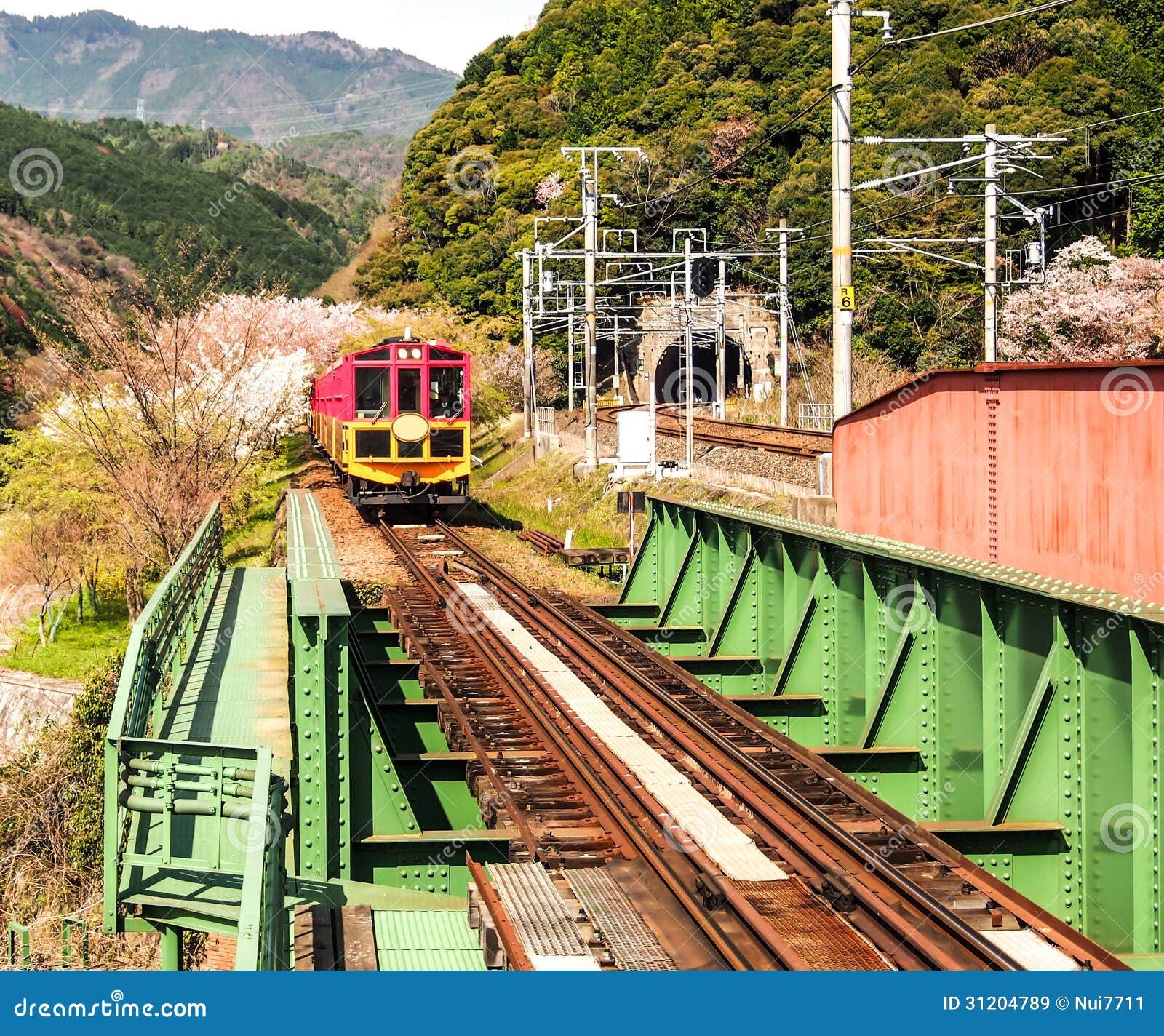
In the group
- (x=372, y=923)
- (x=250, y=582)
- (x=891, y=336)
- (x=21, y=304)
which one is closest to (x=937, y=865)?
(x=372, y=923)

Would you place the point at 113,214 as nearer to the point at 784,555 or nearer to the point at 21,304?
the point at 21,304

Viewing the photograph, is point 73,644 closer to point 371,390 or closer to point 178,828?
point 371,390

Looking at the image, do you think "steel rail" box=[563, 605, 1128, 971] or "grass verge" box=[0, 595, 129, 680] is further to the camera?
"grass verge" box=[0, 595, 129, 680]

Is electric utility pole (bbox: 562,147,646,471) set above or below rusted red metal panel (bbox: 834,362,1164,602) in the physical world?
above

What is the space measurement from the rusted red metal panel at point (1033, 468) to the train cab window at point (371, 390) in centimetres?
1543

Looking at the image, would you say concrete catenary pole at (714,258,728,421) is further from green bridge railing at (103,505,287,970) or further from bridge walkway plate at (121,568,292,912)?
green bridge railing at (103,505,287,970)

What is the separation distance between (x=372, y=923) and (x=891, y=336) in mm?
45681

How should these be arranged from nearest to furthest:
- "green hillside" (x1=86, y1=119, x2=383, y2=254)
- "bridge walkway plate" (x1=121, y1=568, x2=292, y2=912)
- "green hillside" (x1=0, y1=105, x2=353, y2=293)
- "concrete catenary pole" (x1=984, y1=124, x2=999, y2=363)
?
"bridge walkway plate" (x1=121, y1=568, x2=292, y2=912)
"concrete catenary pole" (x1=984, y1=124, x2=999, y2=363)
"green hillside" (x1=0, y1=105, x2=353, y2=293)
"green hillside" (x1=86, y1=119, x2=383, y2=254)

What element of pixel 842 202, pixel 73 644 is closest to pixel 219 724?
pixel 842 202

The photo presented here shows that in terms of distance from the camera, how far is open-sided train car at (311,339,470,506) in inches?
999

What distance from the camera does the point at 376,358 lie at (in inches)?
993

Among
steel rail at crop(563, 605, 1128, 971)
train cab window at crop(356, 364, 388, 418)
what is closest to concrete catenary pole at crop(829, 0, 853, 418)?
steel rail at crop(563, 605, 1128, 971)

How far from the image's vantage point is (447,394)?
85.5 feet

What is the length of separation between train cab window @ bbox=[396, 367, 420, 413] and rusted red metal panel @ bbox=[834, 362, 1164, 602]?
1535 cm
